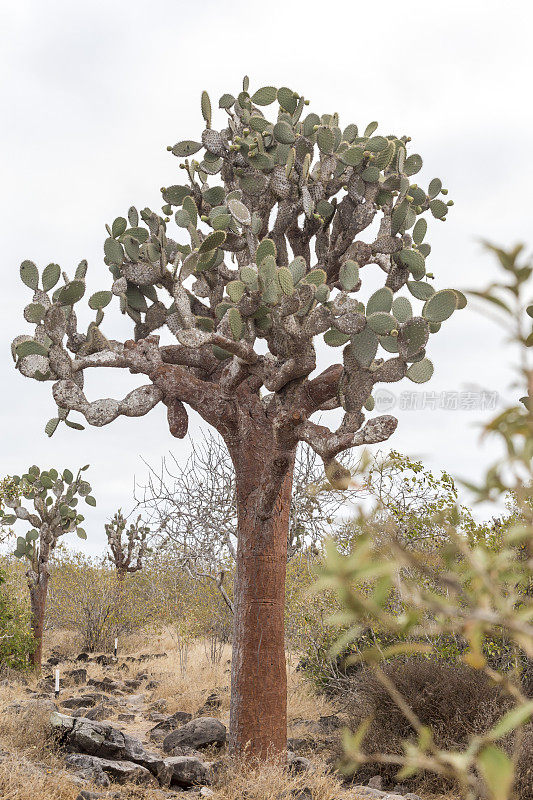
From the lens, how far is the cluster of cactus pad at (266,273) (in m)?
6.68

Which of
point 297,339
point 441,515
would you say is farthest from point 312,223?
point 441,515

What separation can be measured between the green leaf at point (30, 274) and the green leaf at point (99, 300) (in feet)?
2.18

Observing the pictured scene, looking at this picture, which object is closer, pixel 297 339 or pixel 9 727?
pixel 297 339

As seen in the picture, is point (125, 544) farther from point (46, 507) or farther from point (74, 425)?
point (74, 425)

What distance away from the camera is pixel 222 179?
901 centimetres

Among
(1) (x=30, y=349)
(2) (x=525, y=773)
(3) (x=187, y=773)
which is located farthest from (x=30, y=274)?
(2) (x=525, y=773)

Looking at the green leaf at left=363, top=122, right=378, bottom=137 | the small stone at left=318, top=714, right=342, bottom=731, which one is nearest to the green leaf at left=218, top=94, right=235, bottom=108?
the green leaf at left=363, top=122, right=378, bottom=137

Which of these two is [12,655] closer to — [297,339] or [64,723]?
[64,723]

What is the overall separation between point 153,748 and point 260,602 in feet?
10.8

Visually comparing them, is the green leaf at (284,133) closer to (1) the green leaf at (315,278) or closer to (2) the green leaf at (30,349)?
(1) the green leaf at (315,278)

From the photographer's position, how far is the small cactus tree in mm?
21750

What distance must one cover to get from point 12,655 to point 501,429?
14.3m

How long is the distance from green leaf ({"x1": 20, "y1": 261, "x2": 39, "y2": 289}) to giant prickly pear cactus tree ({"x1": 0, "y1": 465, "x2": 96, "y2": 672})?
8673 mm

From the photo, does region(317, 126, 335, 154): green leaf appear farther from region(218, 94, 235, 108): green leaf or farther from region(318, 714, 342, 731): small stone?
region(318, 714, 342, 731): small stone
